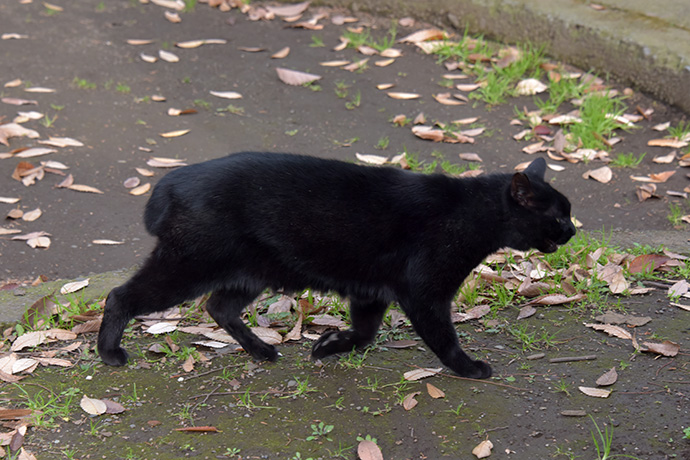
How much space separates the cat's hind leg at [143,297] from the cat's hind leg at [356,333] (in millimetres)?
575

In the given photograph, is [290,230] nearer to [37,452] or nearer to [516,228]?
[516,228]

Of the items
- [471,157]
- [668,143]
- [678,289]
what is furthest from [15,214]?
[668,143]

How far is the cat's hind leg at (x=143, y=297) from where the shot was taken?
3.00 m

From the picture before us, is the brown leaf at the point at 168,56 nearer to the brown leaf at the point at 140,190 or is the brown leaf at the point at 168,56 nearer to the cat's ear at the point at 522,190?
the brown leaf at the point at 140,190

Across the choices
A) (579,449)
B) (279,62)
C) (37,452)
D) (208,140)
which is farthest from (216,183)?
(279,62)

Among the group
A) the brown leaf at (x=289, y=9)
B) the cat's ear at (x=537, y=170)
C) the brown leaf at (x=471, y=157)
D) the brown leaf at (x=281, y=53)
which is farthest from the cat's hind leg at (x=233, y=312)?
the brown leaf at (x=289, y=9)

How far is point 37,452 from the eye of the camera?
260 centimetres

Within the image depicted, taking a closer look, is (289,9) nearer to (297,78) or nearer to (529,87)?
(297,78)

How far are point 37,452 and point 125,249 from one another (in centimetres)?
186

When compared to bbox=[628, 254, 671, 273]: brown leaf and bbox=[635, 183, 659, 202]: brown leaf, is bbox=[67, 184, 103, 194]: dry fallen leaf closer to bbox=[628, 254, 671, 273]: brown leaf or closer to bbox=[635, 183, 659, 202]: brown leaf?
bbox=[628, 254, 671, 273]: brown leaf

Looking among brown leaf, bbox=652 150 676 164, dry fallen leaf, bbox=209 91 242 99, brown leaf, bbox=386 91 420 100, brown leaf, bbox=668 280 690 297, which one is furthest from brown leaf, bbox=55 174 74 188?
brown leaf, bbox=652 150 676 164

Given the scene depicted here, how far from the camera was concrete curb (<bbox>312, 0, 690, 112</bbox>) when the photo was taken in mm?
5688

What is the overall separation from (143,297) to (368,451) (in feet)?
3.74

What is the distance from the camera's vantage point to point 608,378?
2924 mm
